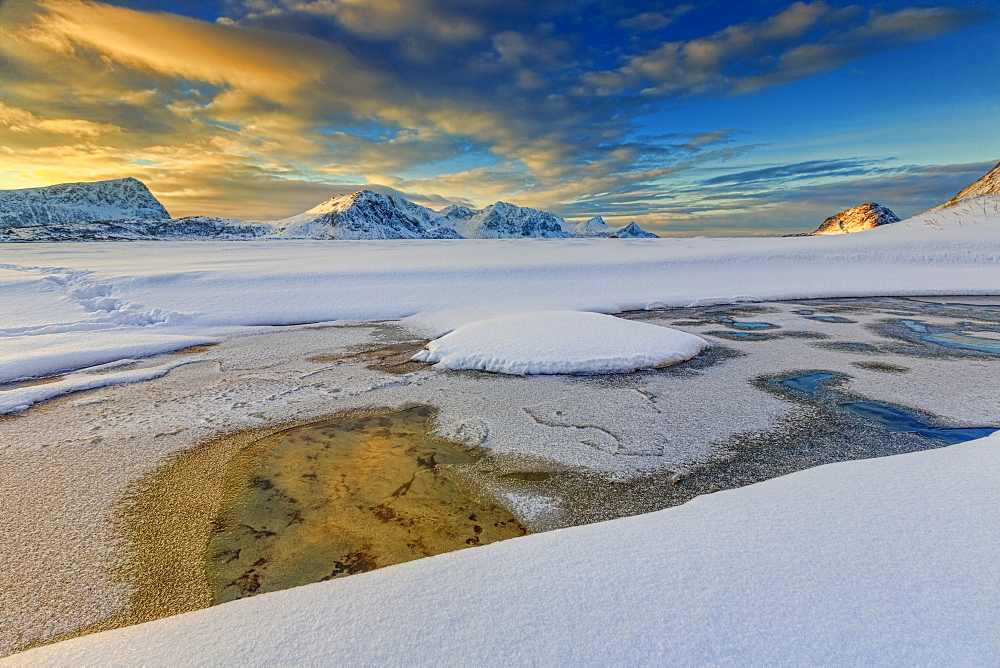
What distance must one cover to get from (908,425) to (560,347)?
375 cm

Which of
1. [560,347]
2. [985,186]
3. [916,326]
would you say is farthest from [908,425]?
[985,186]

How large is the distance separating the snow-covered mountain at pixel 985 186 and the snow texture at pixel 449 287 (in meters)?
9.42

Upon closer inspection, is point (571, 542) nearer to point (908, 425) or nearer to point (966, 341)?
point (908, 425)

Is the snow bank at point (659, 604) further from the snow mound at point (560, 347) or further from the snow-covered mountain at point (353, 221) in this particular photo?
the snow-covered mountain at point (353, 221)

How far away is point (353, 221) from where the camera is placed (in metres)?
153

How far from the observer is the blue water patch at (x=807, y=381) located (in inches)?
205

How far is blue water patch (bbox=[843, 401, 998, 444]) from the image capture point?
12.6ft

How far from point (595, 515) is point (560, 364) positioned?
126 inches

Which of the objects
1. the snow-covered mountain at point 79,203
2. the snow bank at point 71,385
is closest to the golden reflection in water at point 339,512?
the snow bank at point 71,385

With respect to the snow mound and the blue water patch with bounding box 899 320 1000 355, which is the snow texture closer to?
the snow mound

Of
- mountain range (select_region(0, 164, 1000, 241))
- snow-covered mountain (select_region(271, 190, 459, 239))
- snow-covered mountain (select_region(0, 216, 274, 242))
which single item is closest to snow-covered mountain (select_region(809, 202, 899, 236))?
mountain range (select_region(0, 164, 1000, 241))

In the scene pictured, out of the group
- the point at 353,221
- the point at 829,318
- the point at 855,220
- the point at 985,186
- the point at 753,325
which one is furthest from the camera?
the point at 353,221

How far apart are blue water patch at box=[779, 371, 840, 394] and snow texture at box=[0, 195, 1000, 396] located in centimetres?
508

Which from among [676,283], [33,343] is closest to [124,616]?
[33,343]
